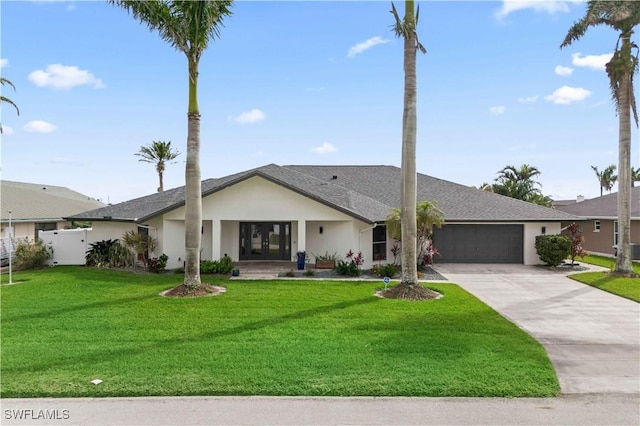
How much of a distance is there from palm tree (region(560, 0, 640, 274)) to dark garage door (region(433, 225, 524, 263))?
185 inches

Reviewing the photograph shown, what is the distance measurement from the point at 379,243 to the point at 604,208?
18.7 meters

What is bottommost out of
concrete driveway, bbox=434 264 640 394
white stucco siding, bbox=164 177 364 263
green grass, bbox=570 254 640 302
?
concrete driveway, bbox=434 264 640 394

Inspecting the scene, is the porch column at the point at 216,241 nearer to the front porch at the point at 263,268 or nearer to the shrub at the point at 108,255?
the front porch at the point at 263,268

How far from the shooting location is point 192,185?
13.1 meters

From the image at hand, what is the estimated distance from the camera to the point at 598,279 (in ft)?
54.0

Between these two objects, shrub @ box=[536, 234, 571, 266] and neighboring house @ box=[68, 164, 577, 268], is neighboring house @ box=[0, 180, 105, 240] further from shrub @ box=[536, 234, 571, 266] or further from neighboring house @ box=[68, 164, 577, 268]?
shrub @ box=[536, 234, 571, 266]

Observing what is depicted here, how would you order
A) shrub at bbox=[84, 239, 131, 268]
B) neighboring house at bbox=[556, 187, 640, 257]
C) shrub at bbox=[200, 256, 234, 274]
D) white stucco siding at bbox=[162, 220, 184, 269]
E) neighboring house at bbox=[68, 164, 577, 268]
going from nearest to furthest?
shrub at bbox=[200, 256, 234, 274] < neighboring house at bbox=[68, 164, 577, 268] < white stucco siding at bbox=[162, 220, 184, 269] < shrub at bbox=[84, 239, 131, 268] < neighboring house at bbox=[556, 187, 640, 257]

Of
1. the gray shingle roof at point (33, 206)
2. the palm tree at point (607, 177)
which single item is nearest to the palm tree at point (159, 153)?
the gray shingle roof at point (33, 206)

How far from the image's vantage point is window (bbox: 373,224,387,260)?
19.8 metres

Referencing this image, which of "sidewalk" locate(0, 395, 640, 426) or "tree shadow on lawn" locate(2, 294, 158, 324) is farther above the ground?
"tree shadow on lawn" locate(2, 294, 158, 324)

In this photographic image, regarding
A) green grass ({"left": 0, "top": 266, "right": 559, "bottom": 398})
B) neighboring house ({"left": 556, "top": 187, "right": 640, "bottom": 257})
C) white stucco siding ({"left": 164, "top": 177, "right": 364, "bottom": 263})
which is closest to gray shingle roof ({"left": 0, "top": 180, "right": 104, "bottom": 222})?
white stucco siding ({"left": 164, "top": 177, "right": 364, "bottom": 263})

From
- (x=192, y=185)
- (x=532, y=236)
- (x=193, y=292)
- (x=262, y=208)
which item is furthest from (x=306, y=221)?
(x=532, y=236)

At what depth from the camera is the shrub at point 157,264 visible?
56.5 ft

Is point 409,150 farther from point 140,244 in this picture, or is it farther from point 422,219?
point 140,244
